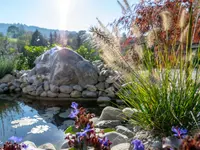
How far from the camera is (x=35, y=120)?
3623mm

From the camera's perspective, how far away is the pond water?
2932 mm

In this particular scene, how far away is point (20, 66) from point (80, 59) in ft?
11.2

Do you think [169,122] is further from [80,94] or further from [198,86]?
[80,94]

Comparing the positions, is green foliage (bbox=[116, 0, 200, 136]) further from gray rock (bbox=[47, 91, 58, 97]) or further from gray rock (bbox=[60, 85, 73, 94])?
gray rock (bbox=[47, 91, 58, 97])

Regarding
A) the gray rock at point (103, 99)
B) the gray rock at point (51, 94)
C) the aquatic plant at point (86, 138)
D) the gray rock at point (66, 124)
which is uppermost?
the aquatic plant at point (86, 138)

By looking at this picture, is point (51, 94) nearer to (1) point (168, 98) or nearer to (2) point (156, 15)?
(2) point (156, 15)

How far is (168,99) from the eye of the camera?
1.72 meters

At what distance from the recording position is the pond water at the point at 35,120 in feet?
9.62

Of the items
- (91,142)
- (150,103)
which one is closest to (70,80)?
(150,103)

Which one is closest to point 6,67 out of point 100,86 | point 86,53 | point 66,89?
point 66,89

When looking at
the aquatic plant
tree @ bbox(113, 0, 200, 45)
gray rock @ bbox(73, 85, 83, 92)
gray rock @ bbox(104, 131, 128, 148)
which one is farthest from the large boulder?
the aquatic plant

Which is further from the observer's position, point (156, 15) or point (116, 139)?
point (156, 15)

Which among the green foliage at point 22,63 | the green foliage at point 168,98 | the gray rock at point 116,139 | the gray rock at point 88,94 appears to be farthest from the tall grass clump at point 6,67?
the green foliage at point 168,98

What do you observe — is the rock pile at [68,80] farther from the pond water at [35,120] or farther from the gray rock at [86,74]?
the pond water at [35,120]
